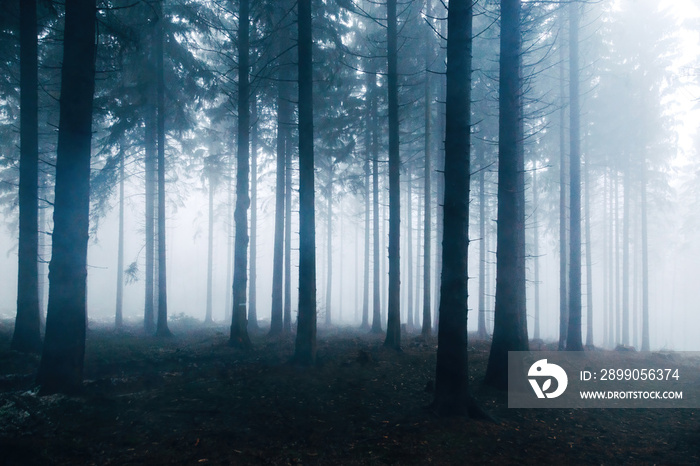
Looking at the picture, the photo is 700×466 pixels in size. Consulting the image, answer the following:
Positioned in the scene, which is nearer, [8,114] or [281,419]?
[281,419]

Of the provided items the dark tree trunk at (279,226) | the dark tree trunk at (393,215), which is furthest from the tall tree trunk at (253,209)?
the dark tree trunk at (393,215)

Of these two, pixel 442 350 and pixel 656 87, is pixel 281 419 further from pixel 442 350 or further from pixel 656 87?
pixel 656 87

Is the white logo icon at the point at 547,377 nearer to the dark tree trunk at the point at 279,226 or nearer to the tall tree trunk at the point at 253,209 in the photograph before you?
the dark tree trunk at the point at 279,226

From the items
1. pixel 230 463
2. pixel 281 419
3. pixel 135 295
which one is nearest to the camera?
pixel 230 463

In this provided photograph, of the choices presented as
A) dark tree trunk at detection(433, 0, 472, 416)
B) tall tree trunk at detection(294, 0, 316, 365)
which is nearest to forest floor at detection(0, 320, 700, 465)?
dark tree trunk at detection(433, 0, 472, 416)

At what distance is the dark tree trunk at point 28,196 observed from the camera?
10.1 m

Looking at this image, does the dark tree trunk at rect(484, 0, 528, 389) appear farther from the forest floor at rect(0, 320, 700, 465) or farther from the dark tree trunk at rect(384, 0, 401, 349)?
the dark tree trunk at rect(384, 0, 401, 349)

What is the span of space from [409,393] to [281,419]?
2868 millimetres

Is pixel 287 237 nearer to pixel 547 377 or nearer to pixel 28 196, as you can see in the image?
pixel 28 196

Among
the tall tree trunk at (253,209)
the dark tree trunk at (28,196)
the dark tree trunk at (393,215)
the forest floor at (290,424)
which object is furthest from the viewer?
the tall tree trunk at (253,209)

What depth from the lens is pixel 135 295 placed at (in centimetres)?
6425

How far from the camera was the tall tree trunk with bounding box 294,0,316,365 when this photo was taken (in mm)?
9445

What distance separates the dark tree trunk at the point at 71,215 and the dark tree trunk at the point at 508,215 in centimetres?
848

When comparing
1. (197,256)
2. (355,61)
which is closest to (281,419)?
(355,61)
